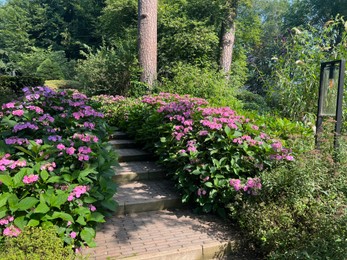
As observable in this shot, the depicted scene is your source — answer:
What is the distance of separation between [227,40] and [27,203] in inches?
383

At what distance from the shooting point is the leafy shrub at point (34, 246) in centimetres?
182

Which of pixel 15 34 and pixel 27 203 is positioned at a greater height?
pixel 15 34

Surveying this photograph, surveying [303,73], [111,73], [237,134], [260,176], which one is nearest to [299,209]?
[260,176]

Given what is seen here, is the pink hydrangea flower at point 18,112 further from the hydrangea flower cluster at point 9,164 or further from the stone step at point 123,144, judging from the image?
the stone step at point 123,144

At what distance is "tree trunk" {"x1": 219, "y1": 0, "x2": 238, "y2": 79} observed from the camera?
10336 mm

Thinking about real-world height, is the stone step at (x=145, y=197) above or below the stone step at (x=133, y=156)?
below

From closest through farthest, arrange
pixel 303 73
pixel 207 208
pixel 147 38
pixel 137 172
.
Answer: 1. pixel 207 208
2. pixel 137 172
3. pixel 303 73
4. pixel 147 38

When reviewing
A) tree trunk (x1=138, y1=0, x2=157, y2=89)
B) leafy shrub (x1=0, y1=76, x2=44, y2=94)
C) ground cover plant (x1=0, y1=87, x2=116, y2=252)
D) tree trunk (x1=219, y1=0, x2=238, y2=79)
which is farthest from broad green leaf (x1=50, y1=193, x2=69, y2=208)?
leafy shrub (x1=0, y1=76, x2=44, y2=94)

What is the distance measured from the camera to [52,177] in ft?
7.08

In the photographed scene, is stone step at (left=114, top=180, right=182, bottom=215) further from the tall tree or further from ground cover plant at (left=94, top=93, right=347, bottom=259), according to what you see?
the tall tree

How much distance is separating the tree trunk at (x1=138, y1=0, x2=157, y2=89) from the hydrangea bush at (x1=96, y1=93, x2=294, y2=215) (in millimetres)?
4227

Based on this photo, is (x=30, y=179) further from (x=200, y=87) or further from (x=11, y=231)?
(x=200, y=87)

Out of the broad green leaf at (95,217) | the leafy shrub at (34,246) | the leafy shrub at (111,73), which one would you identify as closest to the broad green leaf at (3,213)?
the leafy shrub at (34,246)

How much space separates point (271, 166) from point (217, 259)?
1073 mm
